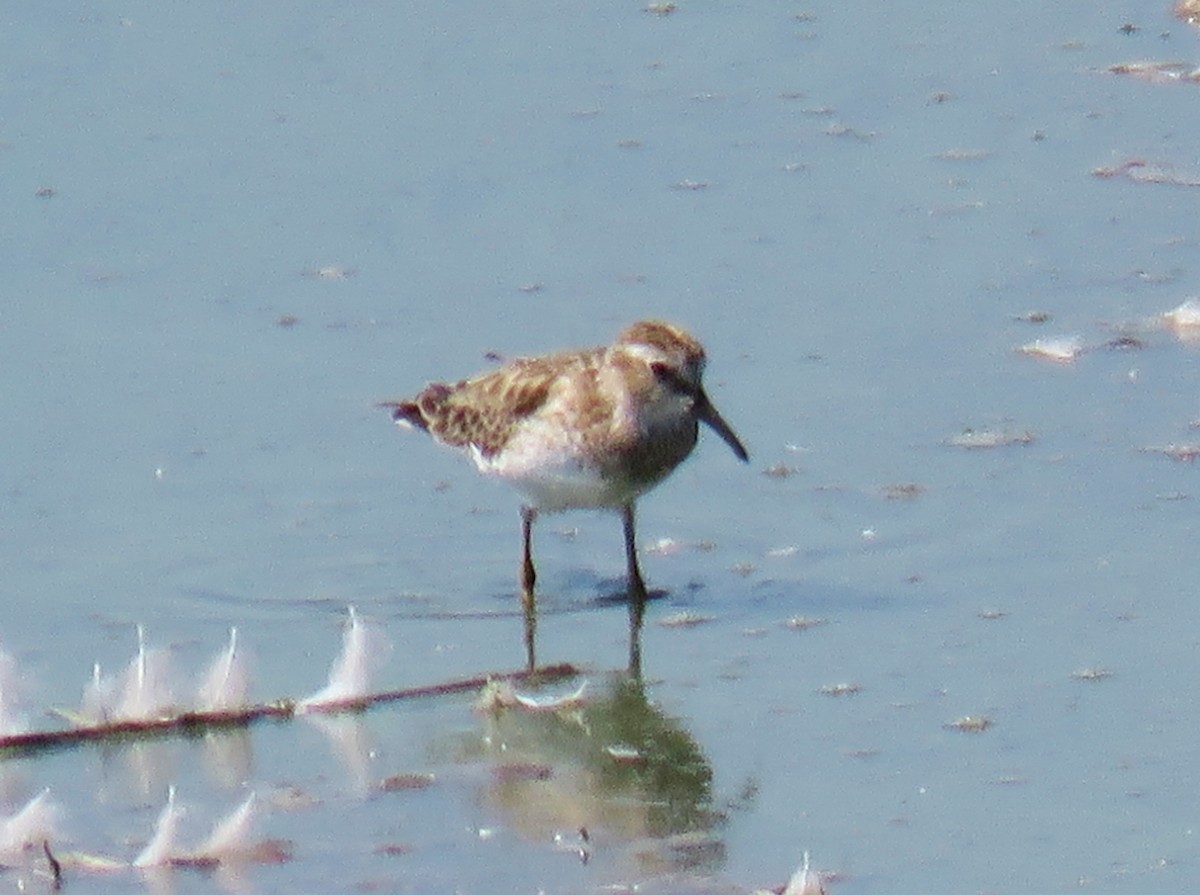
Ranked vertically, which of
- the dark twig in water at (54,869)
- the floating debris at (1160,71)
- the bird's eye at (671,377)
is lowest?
the floating debris at (1160,71)

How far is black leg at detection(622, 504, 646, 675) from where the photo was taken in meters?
7.57

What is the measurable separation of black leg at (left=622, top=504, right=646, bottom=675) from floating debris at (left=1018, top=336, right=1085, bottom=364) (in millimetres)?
1912

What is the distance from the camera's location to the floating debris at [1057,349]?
9.50 meters

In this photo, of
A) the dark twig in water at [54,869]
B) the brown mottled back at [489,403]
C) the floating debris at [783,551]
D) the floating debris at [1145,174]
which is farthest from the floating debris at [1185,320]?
the dark twig in water at [54,869]

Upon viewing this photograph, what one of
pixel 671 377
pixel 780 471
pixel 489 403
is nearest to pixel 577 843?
pixel 671 377

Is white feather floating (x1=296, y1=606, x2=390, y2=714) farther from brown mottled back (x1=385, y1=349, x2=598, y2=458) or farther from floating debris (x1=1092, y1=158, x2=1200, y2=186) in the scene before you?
floating debris (x1=1092, y1=158, x2=1200, y2=186)

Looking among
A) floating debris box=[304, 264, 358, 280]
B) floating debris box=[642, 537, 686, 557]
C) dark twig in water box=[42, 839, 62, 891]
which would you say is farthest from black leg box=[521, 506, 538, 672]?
floating debris box=[304, 264, 358, 280]

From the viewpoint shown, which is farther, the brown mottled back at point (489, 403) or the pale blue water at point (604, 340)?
the brown mottled back at point (489, 403)

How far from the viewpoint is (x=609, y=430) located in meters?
8.17

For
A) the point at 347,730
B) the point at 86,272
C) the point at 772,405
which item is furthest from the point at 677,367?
the point at 86,272

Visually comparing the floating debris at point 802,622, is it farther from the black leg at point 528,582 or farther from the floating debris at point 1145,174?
the floating debris at point 1145,174

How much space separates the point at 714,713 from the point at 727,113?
17.9 feet

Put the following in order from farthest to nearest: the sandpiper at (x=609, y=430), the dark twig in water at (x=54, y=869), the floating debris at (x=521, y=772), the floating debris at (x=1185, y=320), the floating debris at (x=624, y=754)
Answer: the floating debris at (x=1185, y=320)
the sandpiper at (x=609, y=430)
the floating debris at (x=624, y=754)
the floating debris at (x=521, y=772)
the dark twig in water at (x=54, y=869)

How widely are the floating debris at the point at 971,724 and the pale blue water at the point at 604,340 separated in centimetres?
5
